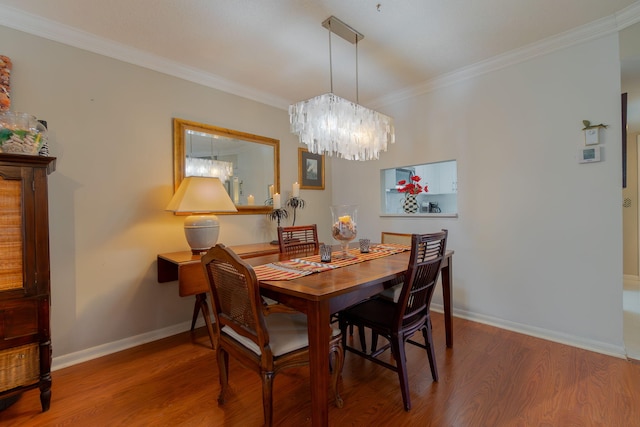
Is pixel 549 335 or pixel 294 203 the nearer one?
pixel 549 335

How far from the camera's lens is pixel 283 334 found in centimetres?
148

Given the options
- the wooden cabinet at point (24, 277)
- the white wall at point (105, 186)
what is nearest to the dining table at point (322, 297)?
the wooden cabinet at point (24, 277)

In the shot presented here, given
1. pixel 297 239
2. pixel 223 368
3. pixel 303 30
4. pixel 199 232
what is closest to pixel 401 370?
pixel 223 368

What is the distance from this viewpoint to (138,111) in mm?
2467

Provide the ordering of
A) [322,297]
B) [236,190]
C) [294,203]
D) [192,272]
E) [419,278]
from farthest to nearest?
[294,203] < [236,190] < [192,272] < [419,278] < [322,297]

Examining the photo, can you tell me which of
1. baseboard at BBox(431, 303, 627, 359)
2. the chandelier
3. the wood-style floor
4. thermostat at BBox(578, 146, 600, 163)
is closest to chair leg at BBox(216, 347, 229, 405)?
the wood-style floor

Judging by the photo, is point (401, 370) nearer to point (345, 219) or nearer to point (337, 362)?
point (337, 362)

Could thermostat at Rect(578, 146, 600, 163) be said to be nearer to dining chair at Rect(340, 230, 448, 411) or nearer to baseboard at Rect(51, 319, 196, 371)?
dining chair at Rect(340, 230, 448, 411)

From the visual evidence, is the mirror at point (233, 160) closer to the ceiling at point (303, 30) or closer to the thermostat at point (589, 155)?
the ceiling at point (303, 30)

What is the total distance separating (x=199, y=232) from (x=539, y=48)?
316 cm

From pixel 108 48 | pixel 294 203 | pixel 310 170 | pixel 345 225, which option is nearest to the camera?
pixel 345 225

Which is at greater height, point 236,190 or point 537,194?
point 236,190

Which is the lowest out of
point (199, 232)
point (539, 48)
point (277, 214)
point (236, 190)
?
point (199, 232)

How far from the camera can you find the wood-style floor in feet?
5.11
